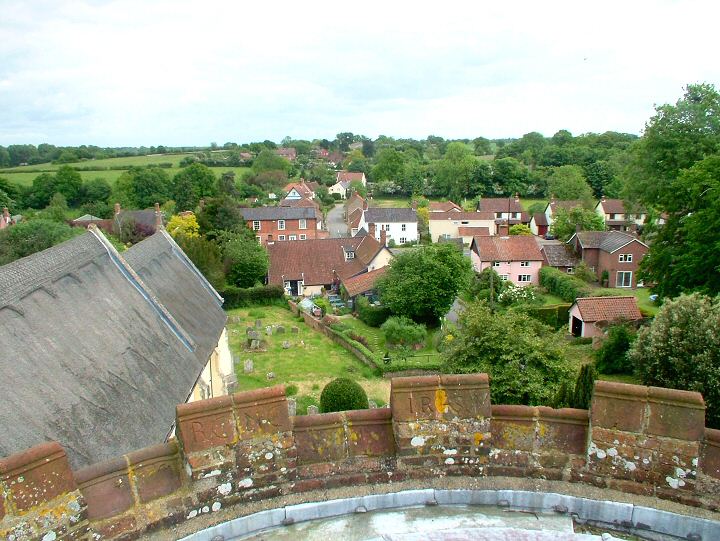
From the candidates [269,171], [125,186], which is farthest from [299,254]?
[269,171]

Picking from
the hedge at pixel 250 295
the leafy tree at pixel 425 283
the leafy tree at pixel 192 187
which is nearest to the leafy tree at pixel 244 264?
the hedge at pixel 250 295

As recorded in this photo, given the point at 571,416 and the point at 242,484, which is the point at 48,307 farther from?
the point at 571,416

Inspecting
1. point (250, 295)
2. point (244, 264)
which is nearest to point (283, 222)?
point (244, 264)

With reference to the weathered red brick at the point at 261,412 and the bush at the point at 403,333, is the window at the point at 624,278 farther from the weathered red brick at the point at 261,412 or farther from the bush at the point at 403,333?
the weathered red brick at the point at 261,412

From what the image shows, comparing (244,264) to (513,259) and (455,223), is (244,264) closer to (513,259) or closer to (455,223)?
(513,259)

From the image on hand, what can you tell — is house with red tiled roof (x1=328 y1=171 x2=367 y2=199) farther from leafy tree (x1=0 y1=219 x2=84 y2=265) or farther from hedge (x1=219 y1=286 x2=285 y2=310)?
leafy tree (x1=0 y1=219 x2=84 y2=265)

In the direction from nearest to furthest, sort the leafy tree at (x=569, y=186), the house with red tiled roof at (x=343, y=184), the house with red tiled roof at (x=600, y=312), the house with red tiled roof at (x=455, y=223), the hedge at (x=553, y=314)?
A: the house with red tiled roof at (x=600, y=312)
the hedge at (x=553, y=314)
the house with red tiled roof at (x=455, y=223)
the leafy tree at (x=569, y=186)
the house with red tiled roof at (x=343, y=184)
